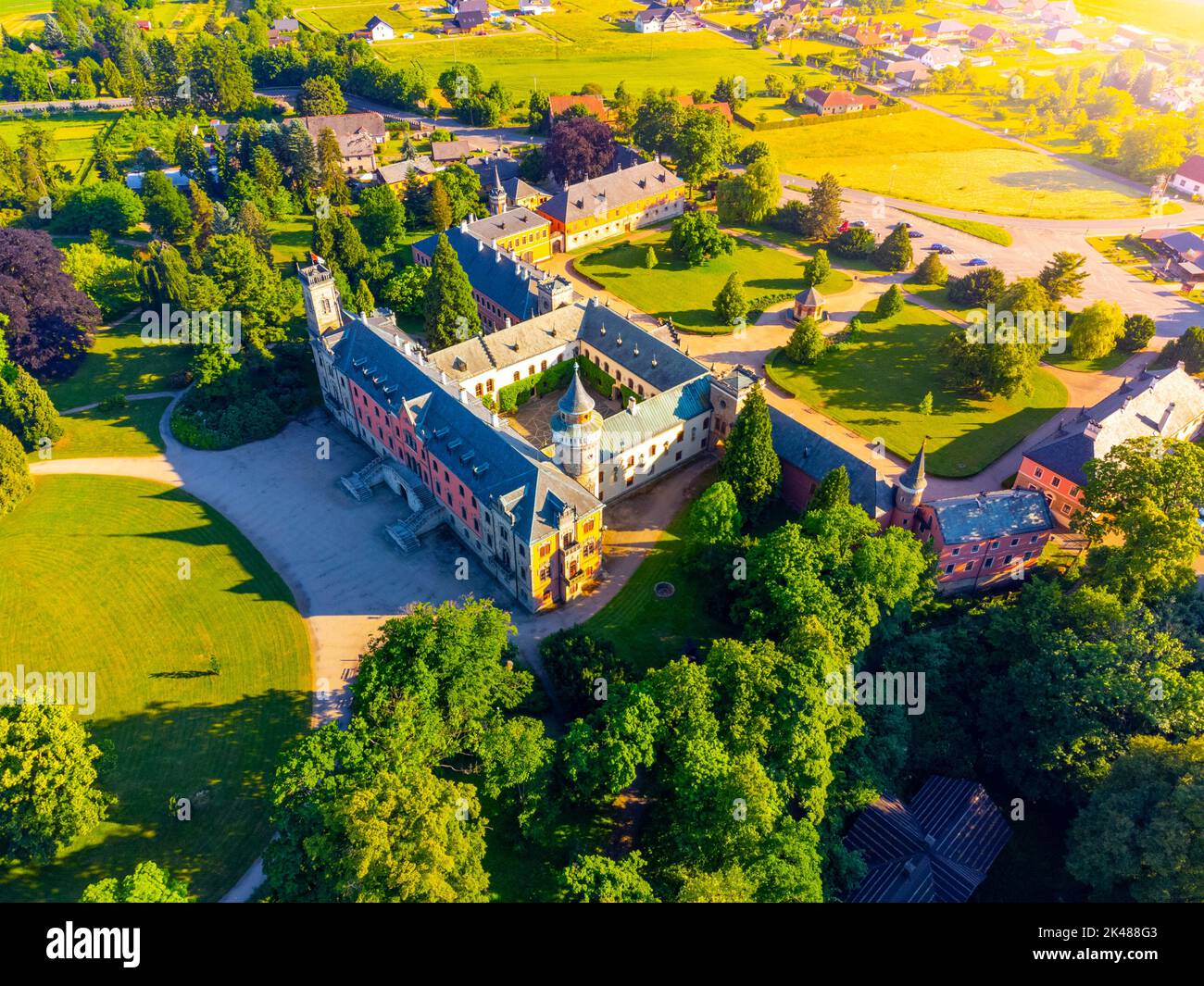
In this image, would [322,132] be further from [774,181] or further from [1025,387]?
[1025,387]

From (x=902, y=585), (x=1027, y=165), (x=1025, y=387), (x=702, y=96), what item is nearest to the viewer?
(x=902, y=585)

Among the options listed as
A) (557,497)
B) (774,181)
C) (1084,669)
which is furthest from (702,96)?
(1084,669)

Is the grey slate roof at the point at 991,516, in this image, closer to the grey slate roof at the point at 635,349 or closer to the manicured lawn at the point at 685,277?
the grey slate roof at the point at 635,349

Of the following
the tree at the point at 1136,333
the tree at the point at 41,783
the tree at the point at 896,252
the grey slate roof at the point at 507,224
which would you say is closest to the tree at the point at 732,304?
the tree at the point at 896,252

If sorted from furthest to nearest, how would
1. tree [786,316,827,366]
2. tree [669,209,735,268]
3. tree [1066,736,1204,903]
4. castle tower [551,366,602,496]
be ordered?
tree [669,209,735,268] < tree [786,316,827,366] < castle tower [551,366,602,496] < tree [1066,736,1204,903]

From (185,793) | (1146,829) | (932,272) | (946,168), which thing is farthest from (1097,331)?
(185,793)

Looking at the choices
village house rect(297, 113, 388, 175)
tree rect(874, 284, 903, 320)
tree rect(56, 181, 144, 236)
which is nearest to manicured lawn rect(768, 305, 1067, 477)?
tree rect(874, 284, 903, 320)

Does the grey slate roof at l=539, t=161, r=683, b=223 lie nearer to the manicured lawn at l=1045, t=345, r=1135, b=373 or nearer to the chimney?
the manicured lawn at l=1045, t=345, r=1135, b=373
